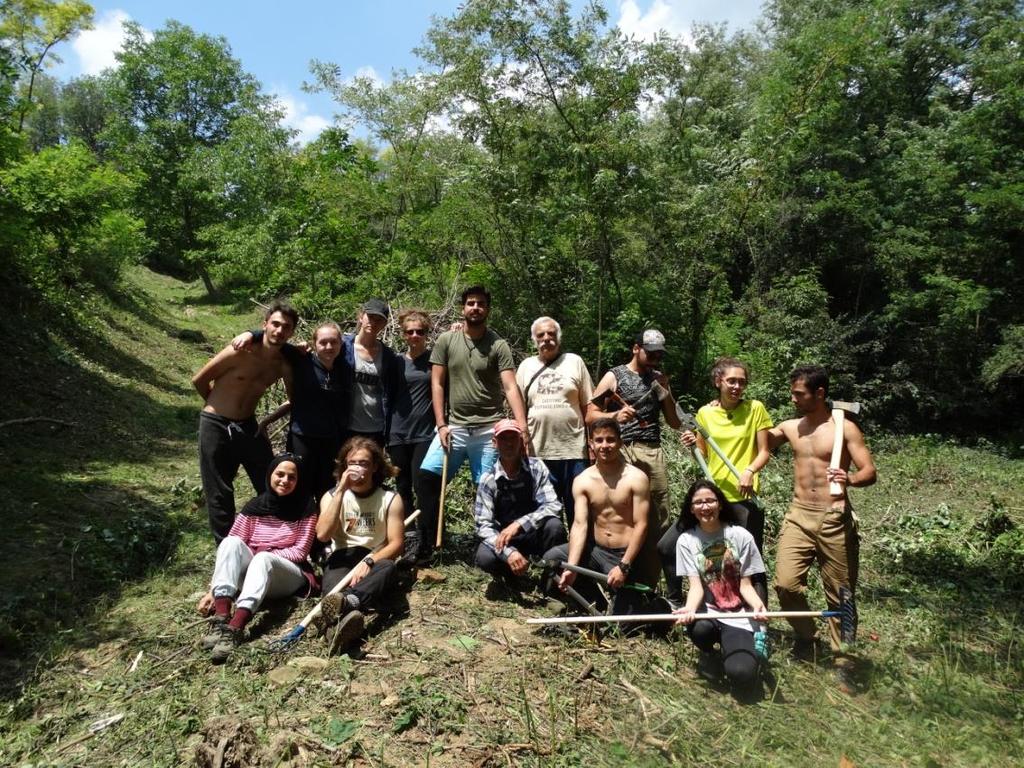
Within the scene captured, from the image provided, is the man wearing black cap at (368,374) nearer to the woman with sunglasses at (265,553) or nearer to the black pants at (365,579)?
the woman with sunglasses at (265,553)

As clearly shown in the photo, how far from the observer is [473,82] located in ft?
37.2

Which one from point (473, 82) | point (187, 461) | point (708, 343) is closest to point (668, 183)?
point (708, 343)

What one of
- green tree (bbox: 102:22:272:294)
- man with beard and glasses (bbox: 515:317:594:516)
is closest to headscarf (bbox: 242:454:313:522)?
man with beard and glasses (bbox: 515:317:594:516)

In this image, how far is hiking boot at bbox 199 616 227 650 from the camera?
12.3 feet

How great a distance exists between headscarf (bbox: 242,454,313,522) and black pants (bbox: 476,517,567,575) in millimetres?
1212

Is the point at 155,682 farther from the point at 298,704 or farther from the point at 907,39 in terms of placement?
the point at 907,39

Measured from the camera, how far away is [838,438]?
3.83 meters

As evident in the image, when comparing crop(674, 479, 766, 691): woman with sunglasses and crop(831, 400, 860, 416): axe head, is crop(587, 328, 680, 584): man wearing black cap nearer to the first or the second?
crop(674, 479, 766, 691): woman with sunglasses

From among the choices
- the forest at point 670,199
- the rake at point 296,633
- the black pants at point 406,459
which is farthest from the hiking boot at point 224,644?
the forest at point 670,199

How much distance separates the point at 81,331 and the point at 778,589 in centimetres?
1349

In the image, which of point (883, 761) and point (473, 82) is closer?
point (883, 761)

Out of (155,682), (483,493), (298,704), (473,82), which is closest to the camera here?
(298,704)

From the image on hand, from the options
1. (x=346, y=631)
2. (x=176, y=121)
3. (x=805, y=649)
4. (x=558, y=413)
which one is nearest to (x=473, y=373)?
(x=558, y=413)

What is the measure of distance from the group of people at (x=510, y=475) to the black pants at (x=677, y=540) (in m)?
0.01
